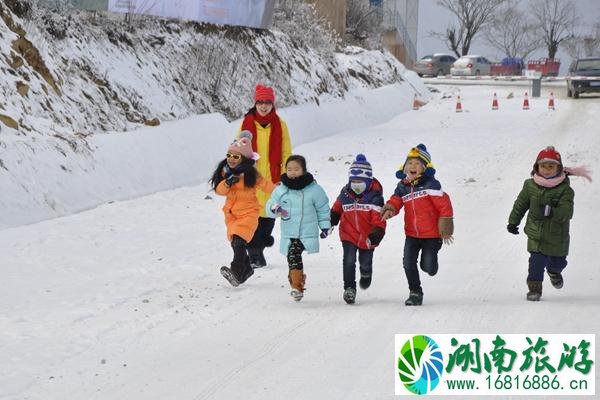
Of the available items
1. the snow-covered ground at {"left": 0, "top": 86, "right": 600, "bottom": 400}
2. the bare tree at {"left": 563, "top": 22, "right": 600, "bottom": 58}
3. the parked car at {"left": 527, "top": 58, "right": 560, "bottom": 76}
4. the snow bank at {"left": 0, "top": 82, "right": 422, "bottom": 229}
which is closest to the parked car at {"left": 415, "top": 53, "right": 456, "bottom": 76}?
the parked car at {"left": 527, "top": 58, "right": 560, "bottom": 76}

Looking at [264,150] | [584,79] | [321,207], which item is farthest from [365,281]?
[584,79]

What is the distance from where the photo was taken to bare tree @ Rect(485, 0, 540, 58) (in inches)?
3369

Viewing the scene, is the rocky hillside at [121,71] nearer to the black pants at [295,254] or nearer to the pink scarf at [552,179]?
the black pants at [295,254]

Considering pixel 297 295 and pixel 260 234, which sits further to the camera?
pixel 260 234

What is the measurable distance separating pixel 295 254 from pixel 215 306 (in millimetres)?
824

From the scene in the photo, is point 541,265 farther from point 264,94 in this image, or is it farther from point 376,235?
point 264,94

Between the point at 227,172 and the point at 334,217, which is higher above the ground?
the point at 227,172

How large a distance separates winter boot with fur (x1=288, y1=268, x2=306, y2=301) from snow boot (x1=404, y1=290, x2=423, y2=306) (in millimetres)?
894

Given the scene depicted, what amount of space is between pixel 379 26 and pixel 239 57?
20.6 m

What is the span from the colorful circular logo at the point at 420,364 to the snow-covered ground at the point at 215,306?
11 cm

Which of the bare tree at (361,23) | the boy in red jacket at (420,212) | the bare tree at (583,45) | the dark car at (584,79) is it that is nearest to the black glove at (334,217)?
the boy in red jacket at (420,212)

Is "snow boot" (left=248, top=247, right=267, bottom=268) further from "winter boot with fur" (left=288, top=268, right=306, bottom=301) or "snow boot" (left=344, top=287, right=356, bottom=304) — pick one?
"snow boot" (left=344, top=287, right=356, bottom=304)

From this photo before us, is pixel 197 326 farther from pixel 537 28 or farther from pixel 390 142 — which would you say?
pixel 537 28

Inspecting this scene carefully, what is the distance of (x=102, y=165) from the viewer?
13.3 metres
